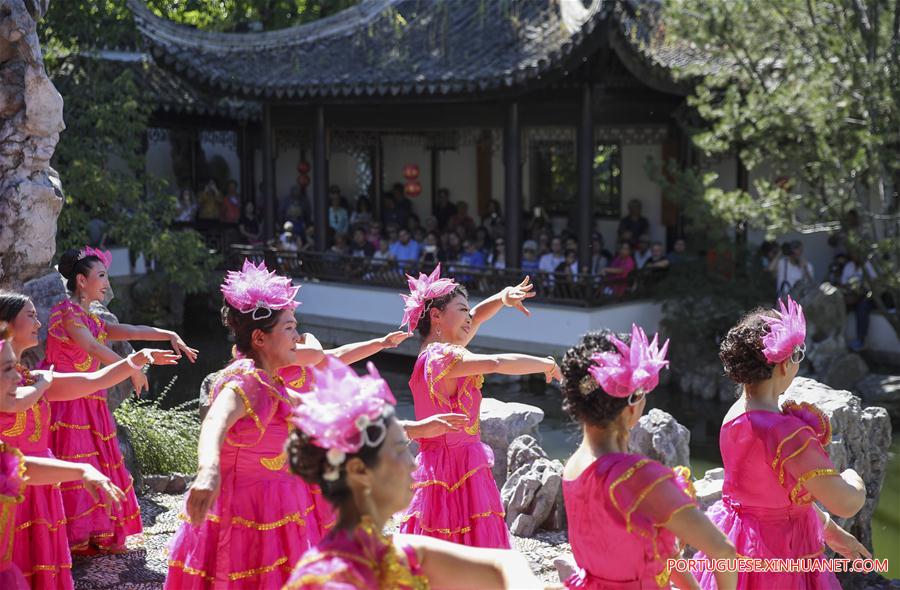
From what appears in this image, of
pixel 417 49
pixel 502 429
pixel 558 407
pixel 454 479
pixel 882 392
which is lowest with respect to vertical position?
pixel 558 407

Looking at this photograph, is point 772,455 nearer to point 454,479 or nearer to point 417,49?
point 454,479

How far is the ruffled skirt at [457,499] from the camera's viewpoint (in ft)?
16.4

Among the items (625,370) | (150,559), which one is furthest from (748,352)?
(150,559)

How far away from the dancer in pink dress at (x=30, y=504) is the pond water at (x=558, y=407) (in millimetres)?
3690

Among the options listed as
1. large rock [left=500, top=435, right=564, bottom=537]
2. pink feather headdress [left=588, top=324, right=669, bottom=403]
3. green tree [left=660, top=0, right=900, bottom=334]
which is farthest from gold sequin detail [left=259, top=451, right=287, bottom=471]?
green tree [left=660, top=0, right=900, bottom=334]

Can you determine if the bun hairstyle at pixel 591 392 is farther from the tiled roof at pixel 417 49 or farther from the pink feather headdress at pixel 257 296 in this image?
the tiled roof at pixel 417 49

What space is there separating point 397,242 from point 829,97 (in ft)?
18.3

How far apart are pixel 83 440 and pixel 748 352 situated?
334cm

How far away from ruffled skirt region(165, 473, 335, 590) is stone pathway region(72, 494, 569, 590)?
1566mm

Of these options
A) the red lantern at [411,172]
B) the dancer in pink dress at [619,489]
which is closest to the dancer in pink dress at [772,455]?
the dancer in pink dress at [619,489]

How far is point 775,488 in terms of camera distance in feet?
12.6

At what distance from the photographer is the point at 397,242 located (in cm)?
1441

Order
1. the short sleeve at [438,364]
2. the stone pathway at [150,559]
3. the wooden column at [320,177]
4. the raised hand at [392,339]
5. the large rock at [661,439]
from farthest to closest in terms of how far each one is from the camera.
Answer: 1. the wooden column at [320,177]
2. the large rock at [661,439]
3. the stone pathway at [150,559]
4. the raised hand at [392,339]
5. the short sleeve at [438,364]

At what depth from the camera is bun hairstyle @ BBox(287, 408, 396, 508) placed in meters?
2.56
